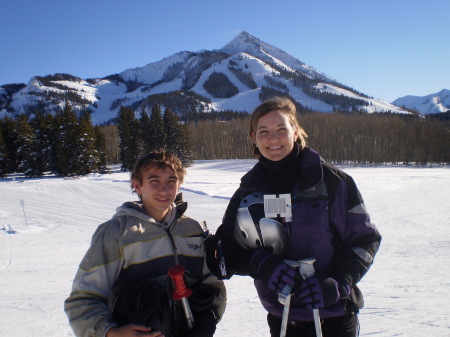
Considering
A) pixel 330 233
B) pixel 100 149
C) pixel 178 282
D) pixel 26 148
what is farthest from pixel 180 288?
pixel 100 149

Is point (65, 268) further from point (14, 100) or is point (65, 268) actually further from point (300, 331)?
point (14, 100)

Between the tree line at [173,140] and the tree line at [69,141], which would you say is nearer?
the tree line at [69,141]

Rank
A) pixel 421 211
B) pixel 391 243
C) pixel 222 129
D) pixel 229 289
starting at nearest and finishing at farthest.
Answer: pixel 229 289
pixel 391 243
pixel 421 211
pixel 222 129

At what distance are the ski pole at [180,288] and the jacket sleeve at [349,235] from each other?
94 cm

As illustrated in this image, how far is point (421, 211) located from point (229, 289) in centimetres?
1035

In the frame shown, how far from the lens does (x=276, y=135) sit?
6.55ft

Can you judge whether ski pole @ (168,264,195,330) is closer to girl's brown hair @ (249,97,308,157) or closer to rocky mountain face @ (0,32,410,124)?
girl's brown hair @ (249,97,308,157)

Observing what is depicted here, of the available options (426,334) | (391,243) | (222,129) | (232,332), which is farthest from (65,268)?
(222,129)

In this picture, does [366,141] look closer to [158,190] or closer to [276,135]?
[276,135]

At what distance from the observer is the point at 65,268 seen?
596 cm

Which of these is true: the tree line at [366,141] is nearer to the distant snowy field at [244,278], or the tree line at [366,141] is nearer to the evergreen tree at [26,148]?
the evergreen tree at [26,148]

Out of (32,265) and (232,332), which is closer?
(232,332)

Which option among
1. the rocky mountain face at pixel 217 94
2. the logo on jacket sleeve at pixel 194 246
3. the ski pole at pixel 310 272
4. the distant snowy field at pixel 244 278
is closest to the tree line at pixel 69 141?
the distant snowy field at pixel 244 278

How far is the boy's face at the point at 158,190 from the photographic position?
2.11 m
